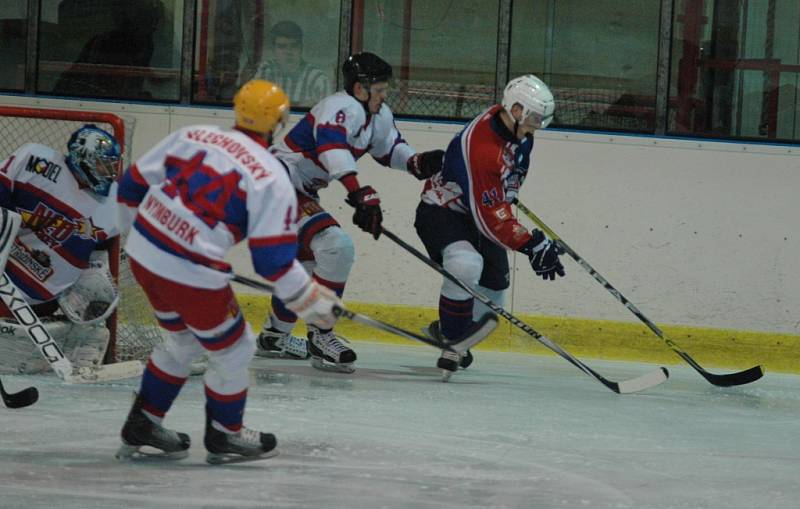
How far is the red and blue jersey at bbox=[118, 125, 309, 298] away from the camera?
2.94m

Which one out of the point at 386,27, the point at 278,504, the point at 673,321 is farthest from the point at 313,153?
the point at 278,504

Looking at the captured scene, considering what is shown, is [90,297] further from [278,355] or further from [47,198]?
[278,355]

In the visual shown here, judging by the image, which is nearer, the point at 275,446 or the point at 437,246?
the point at 275,446

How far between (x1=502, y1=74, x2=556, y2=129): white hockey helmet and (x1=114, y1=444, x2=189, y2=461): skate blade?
1.91m

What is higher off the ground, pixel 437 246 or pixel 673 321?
pixel 437 246

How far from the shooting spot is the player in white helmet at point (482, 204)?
4.67 meters

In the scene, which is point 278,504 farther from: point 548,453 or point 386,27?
point 386,27

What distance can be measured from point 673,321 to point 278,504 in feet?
10.6

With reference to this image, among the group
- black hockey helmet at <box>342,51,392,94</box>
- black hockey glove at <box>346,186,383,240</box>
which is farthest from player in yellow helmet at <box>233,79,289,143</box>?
black hockey helmet at <box>342,51,392,94</box>

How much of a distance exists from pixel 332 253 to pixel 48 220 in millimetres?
978

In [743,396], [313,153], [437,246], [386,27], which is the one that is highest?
[386,27]

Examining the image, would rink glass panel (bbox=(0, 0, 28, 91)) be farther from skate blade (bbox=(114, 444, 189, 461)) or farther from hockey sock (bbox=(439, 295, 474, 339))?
skate blade (bbox=(114, 444, 189, 461))

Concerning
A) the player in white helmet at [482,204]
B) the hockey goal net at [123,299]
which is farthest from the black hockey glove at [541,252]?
the hockey goal net at [123,299]

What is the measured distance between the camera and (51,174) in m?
4.36
